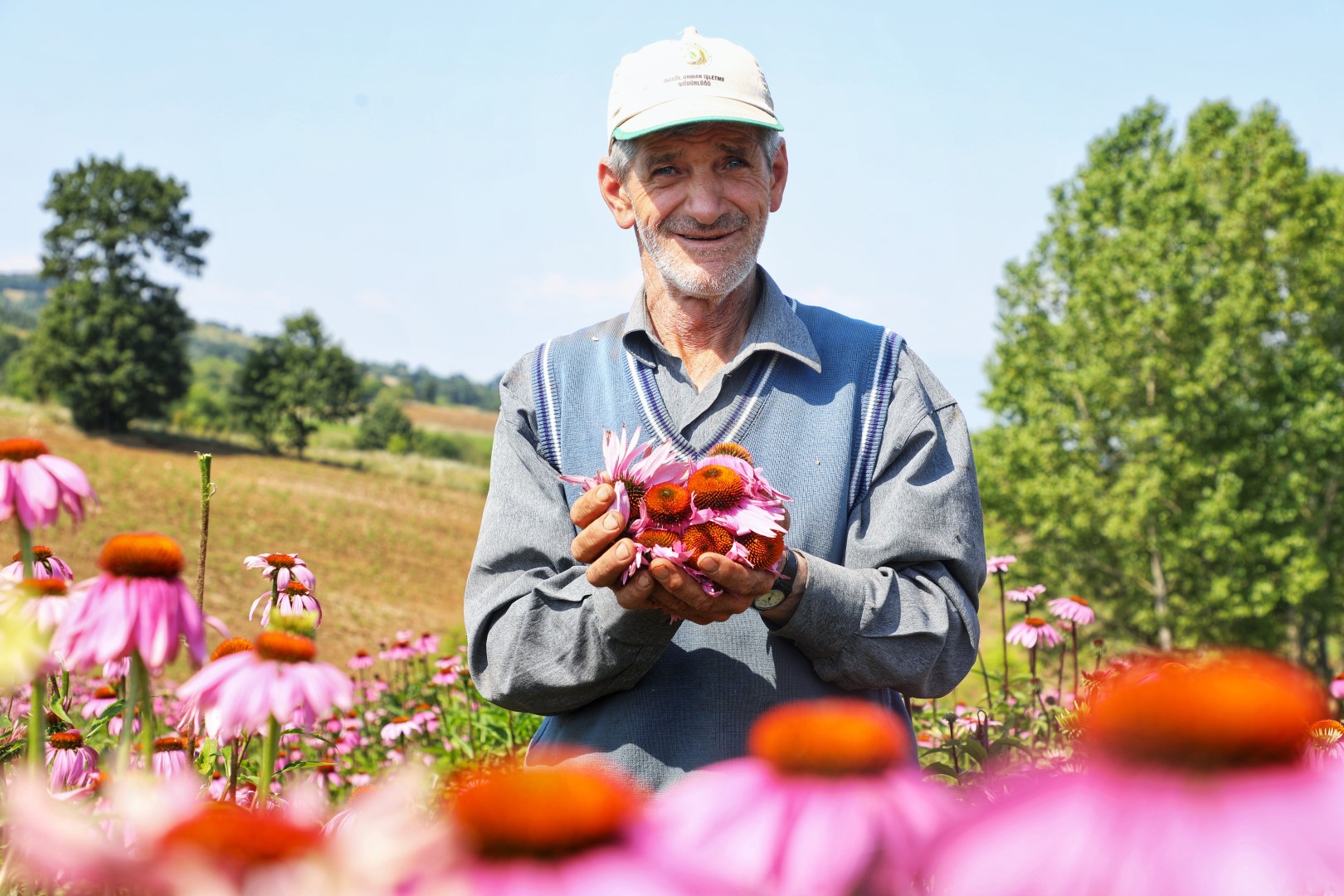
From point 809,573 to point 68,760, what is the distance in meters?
1.25

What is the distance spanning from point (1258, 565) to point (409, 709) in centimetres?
1633

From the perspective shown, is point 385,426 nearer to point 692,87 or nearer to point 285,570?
point 285,570

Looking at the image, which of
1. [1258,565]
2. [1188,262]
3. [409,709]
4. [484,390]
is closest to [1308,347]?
[1188,262]

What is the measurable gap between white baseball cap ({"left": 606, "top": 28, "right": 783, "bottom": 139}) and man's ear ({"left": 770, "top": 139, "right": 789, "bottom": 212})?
0.60 feet

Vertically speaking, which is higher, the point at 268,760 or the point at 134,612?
the point at 134,612

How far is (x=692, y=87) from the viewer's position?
2.15 metres

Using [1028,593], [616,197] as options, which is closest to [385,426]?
[1028,593]

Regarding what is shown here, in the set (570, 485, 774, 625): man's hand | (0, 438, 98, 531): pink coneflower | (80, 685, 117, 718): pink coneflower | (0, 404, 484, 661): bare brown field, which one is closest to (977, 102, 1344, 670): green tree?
(0, 404, 484, 661): bare brown field

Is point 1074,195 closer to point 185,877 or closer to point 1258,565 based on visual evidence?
point 1258,565

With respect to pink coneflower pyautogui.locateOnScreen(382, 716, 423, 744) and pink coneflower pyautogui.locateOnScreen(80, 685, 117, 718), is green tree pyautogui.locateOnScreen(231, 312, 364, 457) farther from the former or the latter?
pink coneflower pyautogui.locateOnScreen(80, 685, 117, 718)

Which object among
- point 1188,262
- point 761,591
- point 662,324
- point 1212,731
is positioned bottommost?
point 761,591

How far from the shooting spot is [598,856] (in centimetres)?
44

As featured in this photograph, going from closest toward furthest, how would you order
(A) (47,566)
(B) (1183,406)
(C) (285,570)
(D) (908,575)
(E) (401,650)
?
(A) (47,566)
(D) (908,575)
(C) (285,570)
(E) (401,650)
(B) (1183,406)

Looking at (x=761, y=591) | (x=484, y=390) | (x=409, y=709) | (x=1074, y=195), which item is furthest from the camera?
(x=484, y=390)
